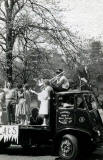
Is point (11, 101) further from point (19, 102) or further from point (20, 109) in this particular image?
point (20, 109)

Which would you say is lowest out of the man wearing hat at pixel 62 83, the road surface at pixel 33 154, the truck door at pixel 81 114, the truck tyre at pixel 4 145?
the road surface at pixel 33 154

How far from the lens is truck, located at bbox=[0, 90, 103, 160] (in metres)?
11.8

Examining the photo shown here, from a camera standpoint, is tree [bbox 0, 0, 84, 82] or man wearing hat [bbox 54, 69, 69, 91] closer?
man wearing hat [bbox 54, 69, 69, 91]

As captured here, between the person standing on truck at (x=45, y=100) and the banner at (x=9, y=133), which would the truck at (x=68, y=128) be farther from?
the person standing on truck at (x=45, y=100)

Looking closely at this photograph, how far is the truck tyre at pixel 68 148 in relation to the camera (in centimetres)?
1160

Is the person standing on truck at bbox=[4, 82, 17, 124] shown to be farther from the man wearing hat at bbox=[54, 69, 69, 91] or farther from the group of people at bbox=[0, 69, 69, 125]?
the man wearing hat at bbox=[54, 69, 69, 91]

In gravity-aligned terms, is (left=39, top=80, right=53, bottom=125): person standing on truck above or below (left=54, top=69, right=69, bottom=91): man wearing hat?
below

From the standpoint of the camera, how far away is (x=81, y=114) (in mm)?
11930

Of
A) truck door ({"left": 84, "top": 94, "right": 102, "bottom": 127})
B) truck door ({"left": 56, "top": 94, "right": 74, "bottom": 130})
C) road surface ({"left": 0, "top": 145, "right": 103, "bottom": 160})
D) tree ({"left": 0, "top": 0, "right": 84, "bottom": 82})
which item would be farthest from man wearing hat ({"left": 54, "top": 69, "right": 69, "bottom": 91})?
tree ({"left": 0, "top": 0, "right": 84, "bottom": 82})

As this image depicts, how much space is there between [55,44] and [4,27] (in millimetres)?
2933

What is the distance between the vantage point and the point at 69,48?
21719 millimetres

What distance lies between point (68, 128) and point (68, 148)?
0.60 m

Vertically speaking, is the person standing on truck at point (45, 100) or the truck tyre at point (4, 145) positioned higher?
the person standing on truck at point (45, 100)

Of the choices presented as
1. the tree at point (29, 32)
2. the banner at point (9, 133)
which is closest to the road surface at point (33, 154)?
the banner at point (9, 133)
